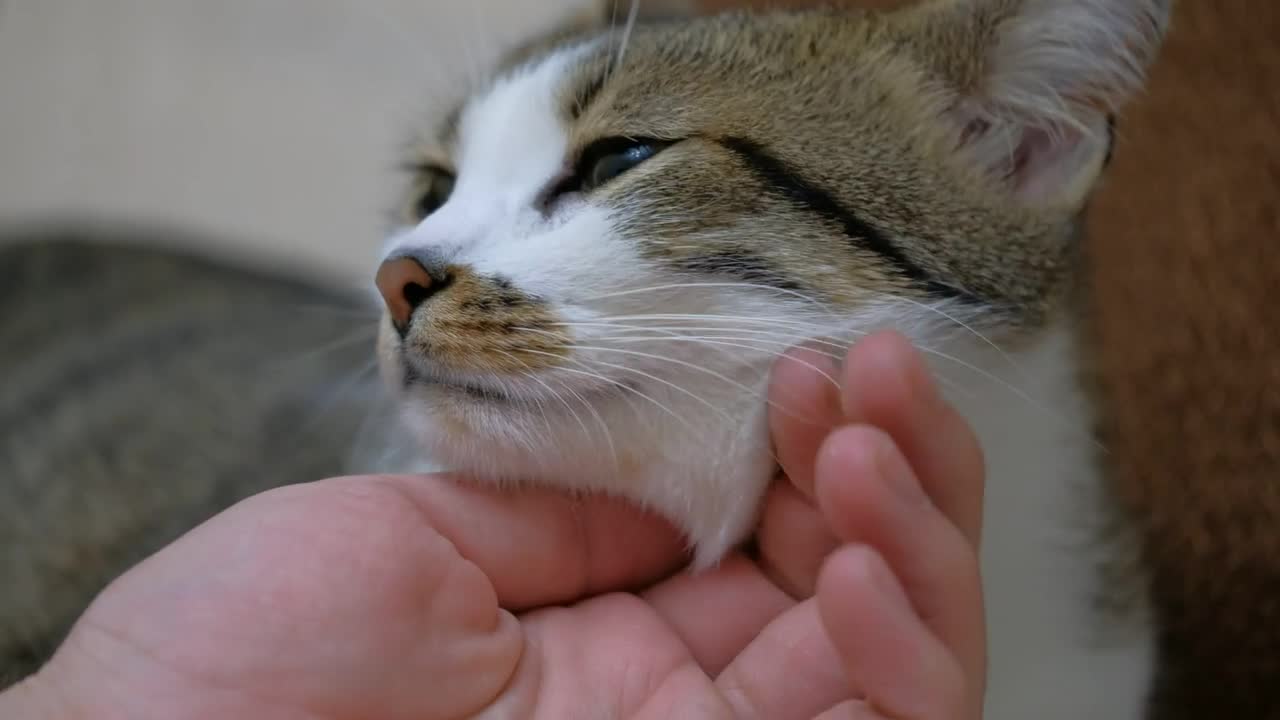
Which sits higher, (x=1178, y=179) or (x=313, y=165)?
(x=1178, y=179)

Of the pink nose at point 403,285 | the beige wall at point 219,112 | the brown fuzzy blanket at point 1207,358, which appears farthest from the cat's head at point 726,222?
the beige wall at point 219,112

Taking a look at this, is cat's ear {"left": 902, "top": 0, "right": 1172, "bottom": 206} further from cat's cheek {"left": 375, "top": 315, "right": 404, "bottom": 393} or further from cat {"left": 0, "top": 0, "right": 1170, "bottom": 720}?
cat's cheek {"left": 375, "top": 315, "right": 404, "bottom": 393}

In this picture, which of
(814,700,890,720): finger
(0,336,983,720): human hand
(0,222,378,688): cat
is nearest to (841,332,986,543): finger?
(0,336,983,720): human hand

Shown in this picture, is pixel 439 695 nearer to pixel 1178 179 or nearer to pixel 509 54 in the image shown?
pixel 509 54

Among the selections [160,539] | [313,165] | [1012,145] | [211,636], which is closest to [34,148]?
[313,165]

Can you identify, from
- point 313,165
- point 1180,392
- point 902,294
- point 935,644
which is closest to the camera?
point 935,644

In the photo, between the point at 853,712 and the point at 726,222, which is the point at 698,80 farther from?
the point at 853,712

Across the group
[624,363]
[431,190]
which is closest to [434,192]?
[431,190]
